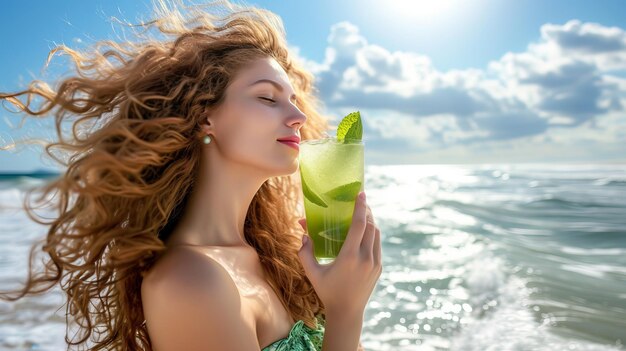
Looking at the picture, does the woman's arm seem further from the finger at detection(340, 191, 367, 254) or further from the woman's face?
the woman's face

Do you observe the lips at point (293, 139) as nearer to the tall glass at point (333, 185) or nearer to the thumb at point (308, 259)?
the tall glass at point (333, 185)

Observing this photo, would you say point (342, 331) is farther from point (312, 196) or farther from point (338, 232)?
point (312, 196)

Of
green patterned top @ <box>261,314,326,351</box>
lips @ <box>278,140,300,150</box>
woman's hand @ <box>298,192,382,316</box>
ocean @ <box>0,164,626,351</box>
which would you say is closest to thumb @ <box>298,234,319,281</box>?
woman's hand @ <box>298,192,382,316</box>

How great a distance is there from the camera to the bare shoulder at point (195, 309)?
1978 mm

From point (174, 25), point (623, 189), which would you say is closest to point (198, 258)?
point (174, 25)

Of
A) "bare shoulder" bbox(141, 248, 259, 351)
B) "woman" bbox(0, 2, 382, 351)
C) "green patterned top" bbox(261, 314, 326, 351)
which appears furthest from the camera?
"green patterned top" bbox(261, 314, 326, 351)

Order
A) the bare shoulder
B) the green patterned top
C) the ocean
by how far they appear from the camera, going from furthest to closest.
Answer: the ocean, the green patterned top, the bare shoulder

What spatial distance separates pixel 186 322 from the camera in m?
1.98

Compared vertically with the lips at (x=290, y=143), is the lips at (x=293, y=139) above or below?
above

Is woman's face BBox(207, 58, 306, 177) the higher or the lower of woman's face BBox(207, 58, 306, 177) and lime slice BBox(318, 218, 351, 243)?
the higher

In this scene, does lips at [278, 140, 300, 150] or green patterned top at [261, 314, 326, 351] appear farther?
lips at [278, 140, 300, 150]

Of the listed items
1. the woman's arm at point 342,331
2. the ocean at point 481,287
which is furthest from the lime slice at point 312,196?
the ocean at point 481,287

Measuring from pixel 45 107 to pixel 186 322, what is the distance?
4.39 feet

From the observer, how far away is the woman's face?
2.48 m
